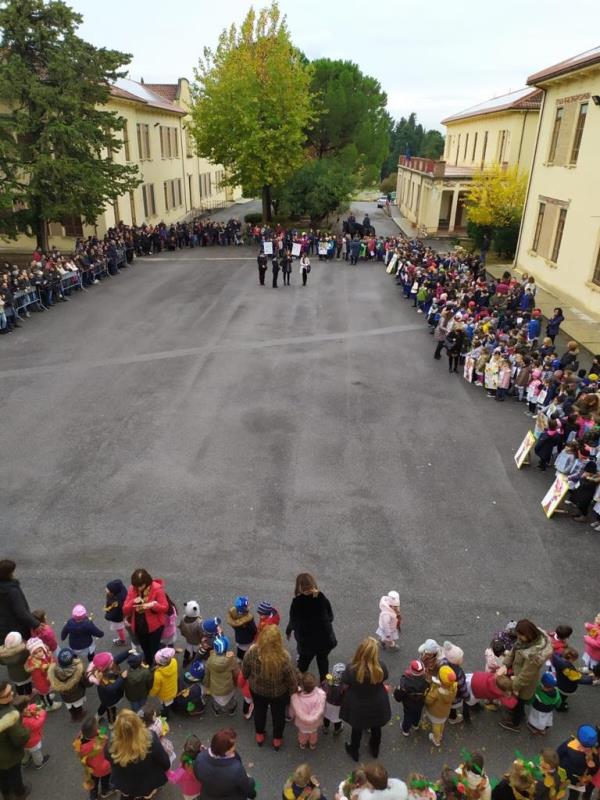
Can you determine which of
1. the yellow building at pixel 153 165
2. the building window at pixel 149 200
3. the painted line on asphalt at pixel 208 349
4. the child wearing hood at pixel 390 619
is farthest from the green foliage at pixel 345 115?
the child wearing hood at pixel 390 619

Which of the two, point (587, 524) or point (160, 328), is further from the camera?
point (160, 328)

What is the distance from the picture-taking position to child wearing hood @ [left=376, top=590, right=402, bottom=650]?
624 centimetres

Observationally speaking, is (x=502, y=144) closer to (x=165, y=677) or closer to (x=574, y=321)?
(x=574, y=321)

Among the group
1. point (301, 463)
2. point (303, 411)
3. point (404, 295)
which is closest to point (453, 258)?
point (404, 295)

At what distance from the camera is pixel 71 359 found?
49.5ft

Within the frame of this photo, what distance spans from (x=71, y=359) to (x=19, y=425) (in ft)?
12.7

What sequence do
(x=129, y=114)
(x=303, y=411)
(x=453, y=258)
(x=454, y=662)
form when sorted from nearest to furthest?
Answer: (x=454, y=662), (x=303, y=411), (x=453, y=258), (x=129, y=114)

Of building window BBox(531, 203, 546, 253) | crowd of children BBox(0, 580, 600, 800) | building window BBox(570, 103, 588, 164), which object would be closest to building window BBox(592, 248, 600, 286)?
building window BBox(570, 103, 588, 164)

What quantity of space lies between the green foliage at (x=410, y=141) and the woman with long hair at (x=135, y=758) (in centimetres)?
9691

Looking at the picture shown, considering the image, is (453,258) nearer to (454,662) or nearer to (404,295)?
(404,295)

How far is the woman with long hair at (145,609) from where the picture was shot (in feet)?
19.0

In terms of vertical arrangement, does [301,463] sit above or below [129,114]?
below

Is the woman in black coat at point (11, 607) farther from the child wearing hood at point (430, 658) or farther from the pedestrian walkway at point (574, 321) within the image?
the pedestrian walkway at point (574, 321)

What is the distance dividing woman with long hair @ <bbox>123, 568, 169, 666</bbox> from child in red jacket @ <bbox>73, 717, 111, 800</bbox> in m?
1.19
